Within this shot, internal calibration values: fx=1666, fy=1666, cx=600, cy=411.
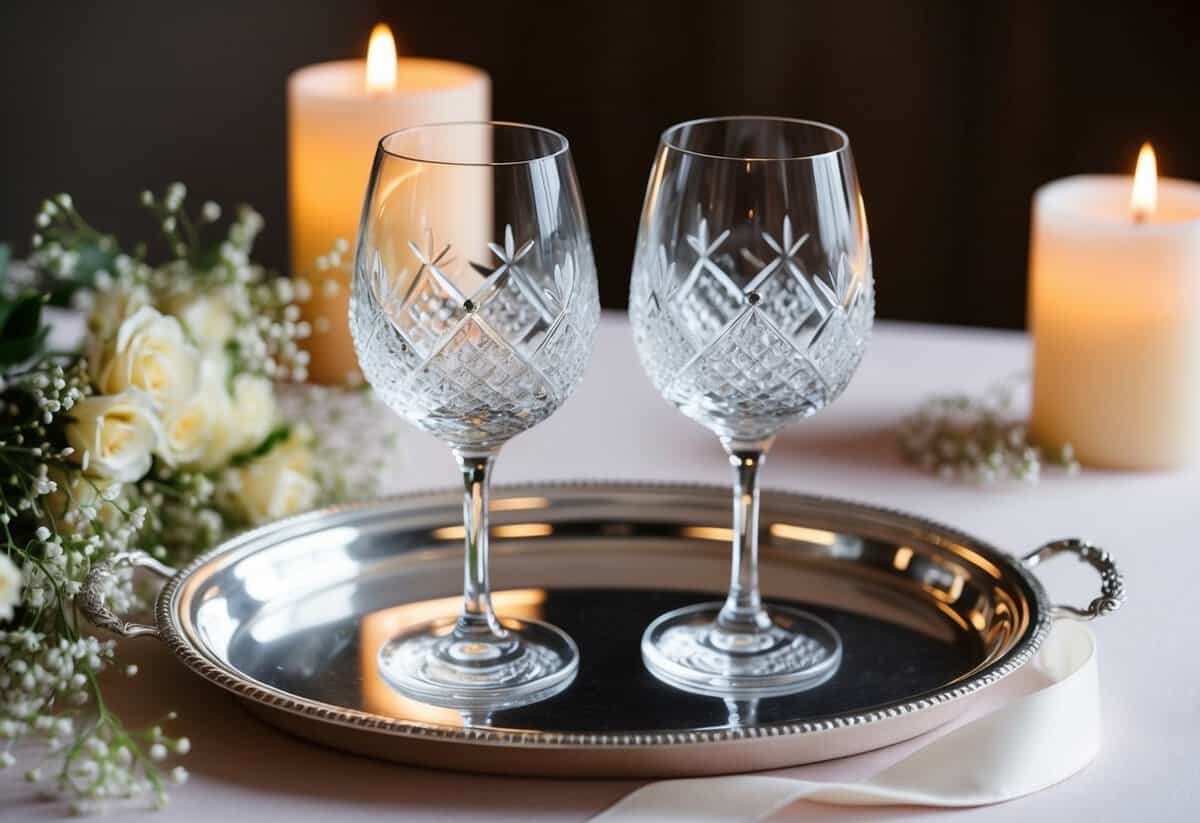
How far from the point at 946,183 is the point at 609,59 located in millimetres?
533

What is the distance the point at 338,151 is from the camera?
134cm

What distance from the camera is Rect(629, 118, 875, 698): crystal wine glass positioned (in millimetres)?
819

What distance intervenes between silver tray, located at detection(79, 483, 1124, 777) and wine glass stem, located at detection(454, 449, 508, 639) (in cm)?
6

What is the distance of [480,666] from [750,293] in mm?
236

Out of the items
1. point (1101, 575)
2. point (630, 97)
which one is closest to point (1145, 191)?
point (1101, 575)

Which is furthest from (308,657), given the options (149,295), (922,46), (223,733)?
(922,46)

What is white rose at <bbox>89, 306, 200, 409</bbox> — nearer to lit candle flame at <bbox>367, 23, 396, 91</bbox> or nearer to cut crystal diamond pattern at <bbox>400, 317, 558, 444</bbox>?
cut crystal diamond pattern at <bbox>400, 317, 558, 444</bbox>

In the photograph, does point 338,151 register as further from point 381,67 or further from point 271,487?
point 271,487

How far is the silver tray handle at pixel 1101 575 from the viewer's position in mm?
847

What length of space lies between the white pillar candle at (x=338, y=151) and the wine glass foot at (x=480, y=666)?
18.4 inches

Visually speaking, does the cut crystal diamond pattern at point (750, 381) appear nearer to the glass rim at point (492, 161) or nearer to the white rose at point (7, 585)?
the glass rim at point (492, 161)

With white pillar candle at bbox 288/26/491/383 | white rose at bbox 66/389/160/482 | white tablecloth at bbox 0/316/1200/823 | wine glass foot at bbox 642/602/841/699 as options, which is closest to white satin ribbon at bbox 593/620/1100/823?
white tablecloth at bbox 0/316/1200/823

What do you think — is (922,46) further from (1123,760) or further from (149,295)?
(1123,760)

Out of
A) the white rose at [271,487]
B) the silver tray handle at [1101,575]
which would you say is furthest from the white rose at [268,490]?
the silver tray handle at [1101,575]
